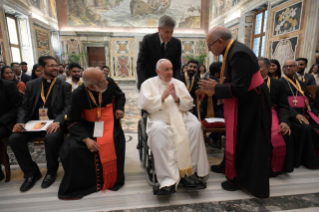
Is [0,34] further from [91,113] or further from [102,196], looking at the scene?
[102,196]

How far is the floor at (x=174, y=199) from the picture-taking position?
2000 mm

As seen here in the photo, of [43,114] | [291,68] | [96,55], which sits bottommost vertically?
[43,114]

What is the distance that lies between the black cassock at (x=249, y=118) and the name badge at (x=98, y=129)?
1496 mm

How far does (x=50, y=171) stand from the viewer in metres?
2.51

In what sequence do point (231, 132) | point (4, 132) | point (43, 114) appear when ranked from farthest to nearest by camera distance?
point (43, 114), point (4, 132), point (231, 132)

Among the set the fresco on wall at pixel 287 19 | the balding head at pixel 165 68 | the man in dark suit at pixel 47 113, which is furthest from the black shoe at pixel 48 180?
the fresco on wall at pixel 287 19

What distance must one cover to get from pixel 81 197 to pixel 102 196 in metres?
0.24

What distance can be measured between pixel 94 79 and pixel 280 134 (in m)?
2.65

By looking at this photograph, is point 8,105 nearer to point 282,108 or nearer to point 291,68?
point 282,108

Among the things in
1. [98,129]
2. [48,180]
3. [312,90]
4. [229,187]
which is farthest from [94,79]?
[312,90]

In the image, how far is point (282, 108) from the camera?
2803mm

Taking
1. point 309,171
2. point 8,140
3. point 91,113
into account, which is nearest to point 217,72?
point 309,171

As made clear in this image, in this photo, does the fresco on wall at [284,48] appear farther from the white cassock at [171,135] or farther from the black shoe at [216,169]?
the white cassock at [171,135]

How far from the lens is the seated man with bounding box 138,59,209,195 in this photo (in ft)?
6.81
